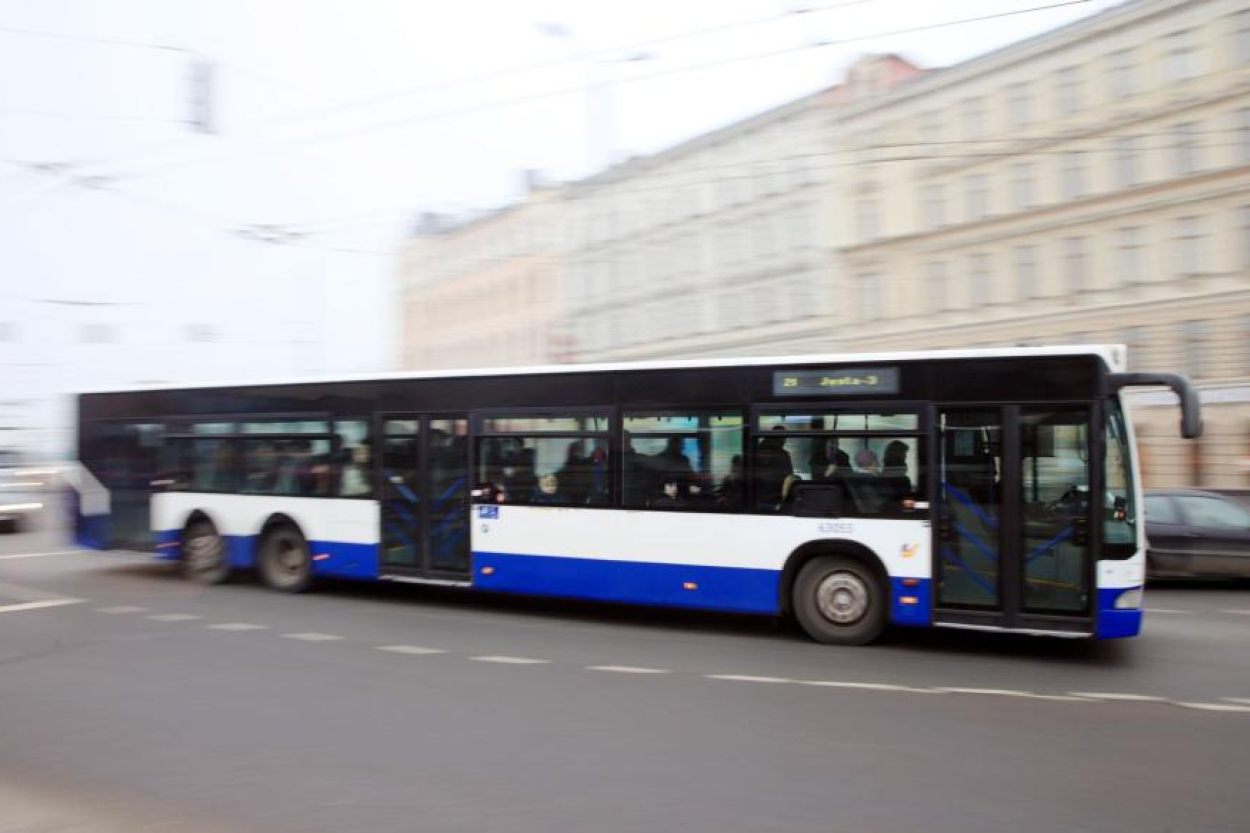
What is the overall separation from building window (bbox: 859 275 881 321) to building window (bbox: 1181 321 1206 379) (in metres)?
11.6

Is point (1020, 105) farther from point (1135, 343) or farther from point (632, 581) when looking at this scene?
point (632, 581)

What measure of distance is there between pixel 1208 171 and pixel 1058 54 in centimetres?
679

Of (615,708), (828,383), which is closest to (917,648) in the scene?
(828,383)

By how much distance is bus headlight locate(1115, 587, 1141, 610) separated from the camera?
27.6 feet

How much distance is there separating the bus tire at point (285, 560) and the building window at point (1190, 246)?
97.8ft

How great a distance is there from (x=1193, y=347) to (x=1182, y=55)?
9135mm

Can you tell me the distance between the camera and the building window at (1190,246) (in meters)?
32.5

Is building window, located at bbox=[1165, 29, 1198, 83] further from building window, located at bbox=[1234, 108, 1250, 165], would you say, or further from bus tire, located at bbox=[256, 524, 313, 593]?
bus tire, located at bbox=[256, 524, 313, 593]

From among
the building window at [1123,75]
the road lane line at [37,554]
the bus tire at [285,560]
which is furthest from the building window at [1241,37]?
Answer: the road lane line at [37,554]

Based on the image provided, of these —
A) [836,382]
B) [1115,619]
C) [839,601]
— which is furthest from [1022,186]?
[1115,619]

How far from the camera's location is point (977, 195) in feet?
126

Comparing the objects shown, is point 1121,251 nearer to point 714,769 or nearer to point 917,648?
point 917,648

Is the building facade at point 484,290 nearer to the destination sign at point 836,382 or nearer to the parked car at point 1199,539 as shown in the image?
the parked car at point 1199,539

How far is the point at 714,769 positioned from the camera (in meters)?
5.61
